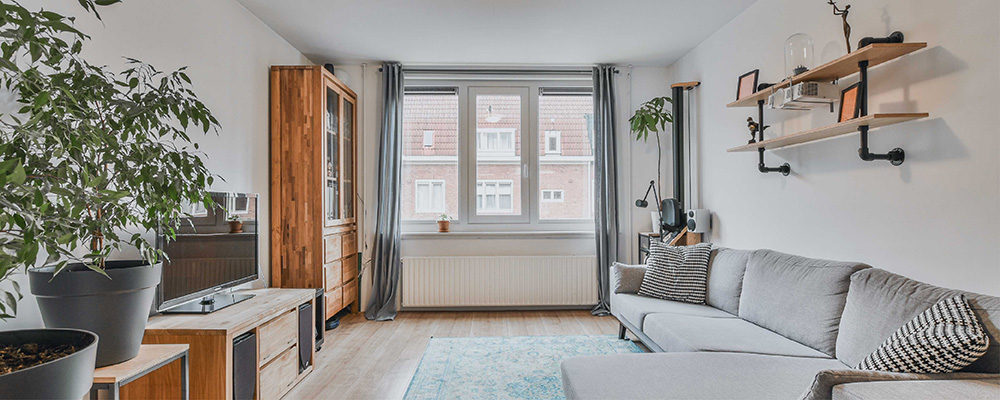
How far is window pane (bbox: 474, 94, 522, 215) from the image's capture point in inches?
187

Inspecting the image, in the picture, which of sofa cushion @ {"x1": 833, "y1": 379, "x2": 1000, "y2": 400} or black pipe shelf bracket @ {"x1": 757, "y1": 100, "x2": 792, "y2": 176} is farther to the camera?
black pipe shelf bracket @ {"x1": 757, "y1": 100, "x2": 792, "y2": 176}

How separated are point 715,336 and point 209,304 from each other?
2.52m

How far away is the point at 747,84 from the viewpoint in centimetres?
320

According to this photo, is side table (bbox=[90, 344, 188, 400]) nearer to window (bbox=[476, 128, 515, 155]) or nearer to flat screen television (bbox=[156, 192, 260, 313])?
flat screen television (bbox=[156, 192, 260, 313])

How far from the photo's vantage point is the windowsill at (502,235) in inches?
183

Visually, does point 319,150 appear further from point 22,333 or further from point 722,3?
point 722,3

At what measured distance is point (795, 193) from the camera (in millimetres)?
2865

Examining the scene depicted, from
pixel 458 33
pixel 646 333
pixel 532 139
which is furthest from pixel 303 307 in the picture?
pixel 532 139

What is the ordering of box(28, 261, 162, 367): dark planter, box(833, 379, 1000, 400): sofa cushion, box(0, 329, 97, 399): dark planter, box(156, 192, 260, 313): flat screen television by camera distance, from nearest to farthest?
box(0, 329, 97, 399): dark planter → box(833, 379, 1000, 400): sofa cushion → box(28, 261, 162, 367): dark planter → box(156, 192, 260, 313): flat screen television

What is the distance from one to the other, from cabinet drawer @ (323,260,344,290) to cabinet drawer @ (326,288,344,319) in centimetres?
5

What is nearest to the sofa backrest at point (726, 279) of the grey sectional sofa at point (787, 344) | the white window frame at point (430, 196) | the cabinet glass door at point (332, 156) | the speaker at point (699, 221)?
the grey sectional sofa at point (787, 344)

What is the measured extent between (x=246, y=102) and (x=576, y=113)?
9.51ft

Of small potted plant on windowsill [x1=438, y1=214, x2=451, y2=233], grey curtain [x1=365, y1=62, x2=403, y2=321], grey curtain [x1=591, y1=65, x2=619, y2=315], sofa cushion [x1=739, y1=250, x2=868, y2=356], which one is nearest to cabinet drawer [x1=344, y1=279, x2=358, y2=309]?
grey curtain [x1=365, y1=62, x2=403, y2=321]

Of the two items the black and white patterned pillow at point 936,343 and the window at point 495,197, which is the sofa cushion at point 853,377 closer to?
the black and white patterned pillow at point 936,343
